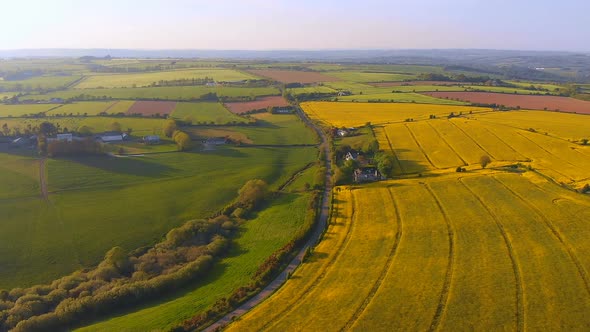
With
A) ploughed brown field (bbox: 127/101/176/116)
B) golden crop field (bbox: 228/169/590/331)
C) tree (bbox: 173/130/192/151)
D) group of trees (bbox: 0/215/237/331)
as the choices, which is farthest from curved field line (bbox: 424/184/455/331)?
ploughed brown field (bbox: 127/101/176/116)

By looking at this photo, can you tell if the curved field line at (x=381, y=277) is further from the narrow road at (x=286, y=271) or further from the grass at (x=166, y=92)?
the grass at (x=166, y=92)

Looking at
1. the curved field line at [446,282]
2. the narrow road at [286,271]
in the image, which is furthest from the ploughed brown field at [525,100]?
the curved field line at [446,282]

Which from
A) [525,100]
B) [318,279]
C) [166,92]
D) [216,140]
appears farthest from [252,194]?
[166,92]

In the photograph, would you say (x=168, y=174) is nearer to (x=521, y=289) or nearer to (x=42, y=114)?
(x=521, y=289)

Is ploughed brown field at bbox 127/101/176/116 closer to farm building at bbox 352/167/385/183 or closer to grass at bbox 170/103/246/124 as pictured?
grass at bbox 170/103/246/124

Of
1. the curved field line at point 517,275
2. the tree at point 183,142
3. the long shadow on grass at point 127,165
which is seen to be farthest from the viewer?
the tree at point 183,142
